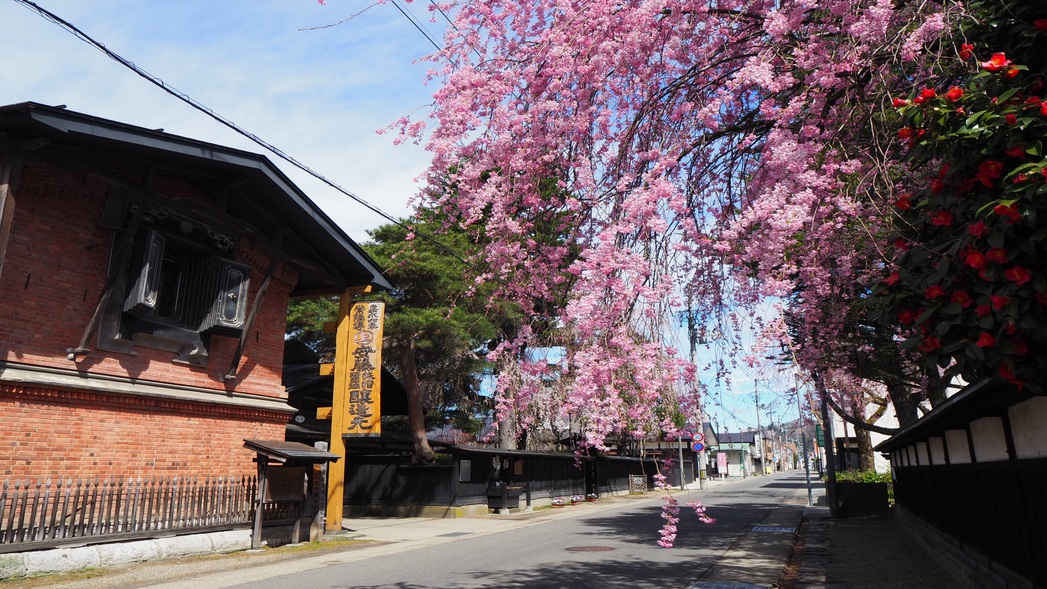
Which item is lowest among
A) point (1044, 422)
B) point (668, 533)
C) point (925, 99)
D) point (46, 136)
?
point (668, 533)

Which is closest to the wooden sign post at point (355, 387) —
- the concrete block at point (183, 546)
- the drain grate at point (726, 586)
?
the concrete block at point (183, 546)

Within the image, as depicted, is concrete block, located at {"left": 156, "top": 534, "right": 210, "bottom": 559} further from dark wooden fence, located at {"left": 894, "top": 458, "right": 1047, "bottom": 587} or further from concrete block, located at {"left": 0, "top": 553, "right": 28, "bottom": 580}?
dark wooden fence, located at {"left": 894, "top": 458, "right": 1047, "bottom": 587}

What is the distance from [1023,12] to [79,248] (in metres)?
14.1

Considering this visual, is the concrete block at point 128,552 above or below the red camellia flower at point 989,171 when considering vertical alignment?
below

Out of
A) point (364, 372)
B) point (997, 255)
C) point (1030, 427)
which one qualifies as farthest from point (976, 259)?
point (364, 372)

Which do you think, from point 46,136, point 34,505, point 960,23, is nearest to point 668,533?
point 960,23

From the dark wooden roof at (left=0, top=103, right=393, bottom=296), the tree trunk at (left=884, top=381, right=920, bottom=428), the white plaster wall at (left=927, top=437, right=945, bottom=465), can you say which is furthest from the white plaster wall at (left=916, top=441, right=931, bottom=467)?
the dark wooden roof at (left=0, top=103, right=393, bottom=296)

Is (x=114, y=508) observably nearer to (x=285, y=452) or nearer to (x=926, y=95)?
(x=285, y=452)

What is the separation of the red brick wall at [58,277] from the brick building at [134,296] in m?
0.02

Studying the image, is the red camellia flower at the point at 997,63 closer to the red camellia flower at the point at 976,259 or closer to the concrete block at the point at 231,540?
the red camellia flower at the point at 976,259

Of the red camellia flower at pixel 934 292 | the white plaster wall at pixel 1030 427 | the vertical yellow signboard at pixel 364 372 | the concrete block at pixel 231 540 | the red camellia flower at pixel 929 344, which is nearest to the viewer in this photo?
the red camellia flower at pixel 934 292

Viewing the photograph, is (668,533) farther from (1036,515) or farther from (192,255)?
(192,255)

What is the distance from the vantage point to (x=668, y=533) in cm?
598

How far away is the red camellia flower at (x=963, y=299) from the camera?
13.9 ft
